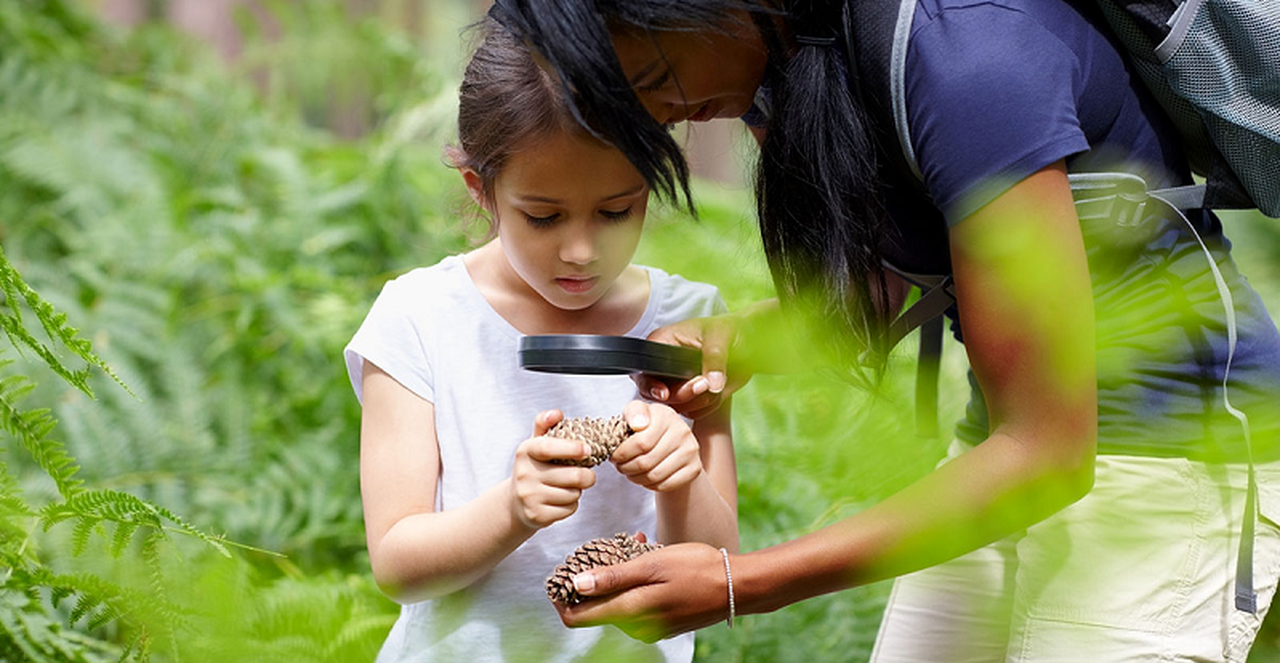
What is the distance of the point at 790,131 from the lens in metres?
1.55

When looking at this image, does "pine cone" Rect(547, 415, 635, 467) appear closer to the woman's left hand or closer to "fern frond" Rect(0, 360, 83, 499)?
the woman's left hand

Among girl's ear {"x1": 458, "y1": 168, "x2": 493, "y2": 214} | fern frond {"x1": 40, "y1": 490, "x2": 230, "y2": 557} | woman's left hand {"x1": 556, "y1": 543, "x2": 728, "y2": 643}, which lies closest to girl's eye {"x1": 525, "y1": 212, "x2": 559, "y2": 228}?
girl's ear {"x1": 458, "y1": 168, "x2": 493, "y2": 214}

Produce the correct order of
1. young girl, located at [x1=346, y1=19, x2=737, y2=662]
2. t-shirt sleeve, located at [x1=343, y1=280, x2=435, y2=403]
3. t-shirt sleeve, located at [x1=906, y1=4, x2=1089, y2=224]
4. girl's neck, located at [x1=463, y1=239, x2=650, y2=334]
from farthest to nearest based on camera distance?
girl's neck, located at [x1=463, y1=239, x2=650, y2=334] → t-shirt sleeve, located at [x1=343, y1=280, x2=435, y2=403] → young girl, located at [x1=346, y1=19, x2=737, y2=662] → t-shirt sleeve, located at [x1=906, y1=4, x2=1089, y2=224]

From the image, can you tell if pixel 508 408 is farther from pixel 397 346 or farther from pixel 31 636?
pixel 31 636

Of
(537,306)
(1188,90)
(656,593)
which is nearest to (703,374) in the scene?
(537,306)

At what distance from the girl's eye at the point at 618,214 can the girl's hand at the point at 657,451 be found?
0.28 metres

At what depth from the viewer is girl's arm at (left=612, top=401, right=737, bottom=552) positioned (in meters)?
1.52

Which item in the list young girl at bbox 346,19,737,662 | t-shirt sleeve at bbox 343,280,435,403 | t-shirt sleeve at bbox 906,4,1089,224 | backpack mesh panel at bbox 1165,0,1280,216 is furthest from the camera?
t-shirt sleeve at bbox 343,280,435,403

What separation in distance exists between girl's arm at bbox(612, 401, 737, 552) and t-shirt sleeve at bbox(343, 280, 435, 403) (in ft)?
1.14

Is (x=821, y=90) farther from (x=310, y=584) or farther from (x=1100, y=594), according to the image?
(x=310, y=584)

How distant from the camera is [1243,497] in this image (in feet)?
5.64

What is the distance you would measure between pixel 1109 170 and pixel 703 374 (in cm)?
64

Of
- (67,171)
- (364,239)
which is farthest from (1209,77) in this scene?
(67,171)

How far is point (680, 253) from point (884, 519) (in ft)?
8.48
